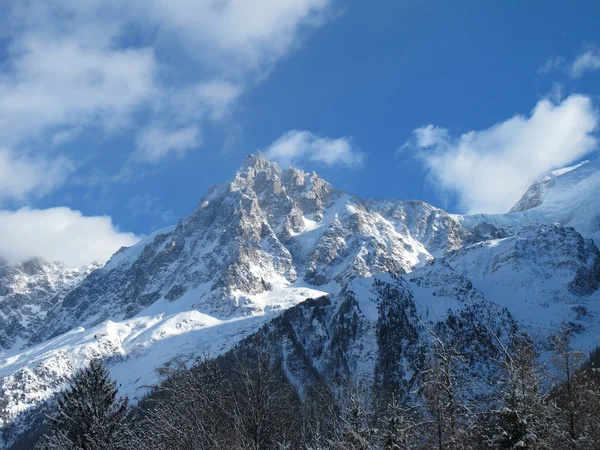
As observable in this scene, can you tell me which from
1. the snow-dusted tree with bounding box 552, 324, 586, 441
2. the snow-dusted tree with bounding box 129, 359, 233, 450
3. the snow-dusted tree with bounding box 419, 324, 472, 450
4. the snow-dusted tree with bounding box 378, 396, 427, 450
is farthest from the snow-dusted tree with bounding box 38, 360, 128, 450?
the snow-dusted tree with bounding box 552, 324, 586, 441

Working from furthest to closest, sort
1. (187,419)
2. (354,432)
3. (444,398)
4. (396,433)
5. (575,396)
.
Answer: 1. (575,396)
2. (187,419)
3. (396,433)
4. (444,398)
5. (354,432)

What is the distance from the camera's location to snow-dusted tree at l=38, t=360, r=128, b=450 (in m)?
23.8

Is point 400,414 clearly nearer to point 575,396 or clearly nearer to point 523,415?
point 523,415

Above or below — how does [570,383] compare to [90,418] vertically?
below

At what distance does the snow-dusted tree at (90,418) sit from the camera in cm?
2380

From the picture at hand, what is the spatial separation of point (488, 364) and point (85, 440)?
92280 millimetres

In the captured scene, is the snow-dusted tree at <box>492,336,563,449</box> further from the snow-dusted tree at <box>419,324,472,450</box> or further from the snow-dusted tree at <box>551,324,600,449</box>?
the snow-dusted tree at <box>551,324,600,449</box>

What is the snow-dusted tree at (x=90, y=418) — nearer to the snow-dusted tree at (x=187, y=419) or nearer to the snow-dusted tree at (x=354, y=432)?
the snow-dusted tree at (x=187, y=419)

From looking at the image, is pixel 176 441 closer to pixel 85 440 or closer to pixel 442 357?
pixel 85 440

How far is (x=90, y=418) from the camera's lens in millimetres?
25625

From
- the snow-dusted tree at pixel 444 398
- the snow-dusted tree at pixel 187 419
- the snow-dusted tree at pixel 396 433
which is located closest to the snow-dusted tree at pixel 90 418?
the snow-dusted tree at pixel 187 419

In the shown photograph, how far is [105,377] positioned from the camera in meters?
28.1

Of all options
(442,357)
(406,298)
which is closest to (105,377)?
(442,357)

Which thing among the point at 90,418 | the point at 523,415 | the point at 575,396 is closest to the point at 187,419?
the point at 90,418
